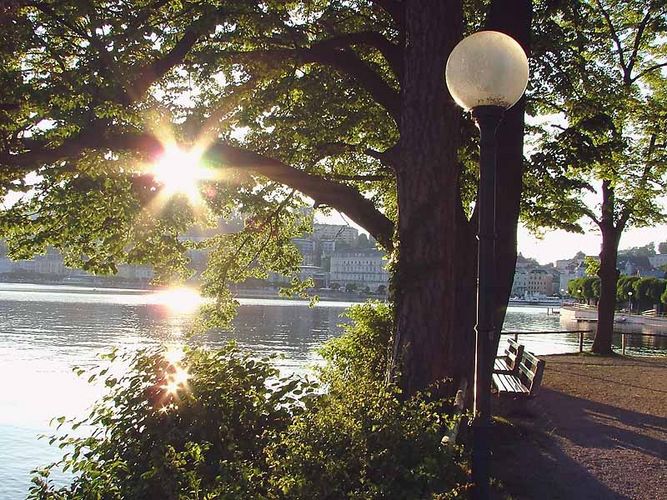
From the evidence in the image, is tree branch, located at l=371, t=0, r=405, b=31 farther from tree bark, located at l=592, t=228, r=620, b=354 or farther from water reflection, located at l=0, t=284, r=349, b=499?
tree bark, located at l=592, t=228, r=620, b=354

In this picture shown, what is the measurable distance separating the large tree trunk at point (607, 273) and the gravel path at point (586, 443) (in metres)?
6.75

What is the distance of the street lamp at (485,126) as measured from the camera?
14.5 feet

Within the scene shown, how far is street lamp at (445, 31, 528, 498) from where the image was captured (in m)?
4.43

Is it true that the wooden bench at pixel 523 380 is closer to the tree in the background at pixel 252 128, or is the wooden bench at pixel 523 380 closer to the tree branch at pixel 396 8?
the tree in the background at pixel 252 128

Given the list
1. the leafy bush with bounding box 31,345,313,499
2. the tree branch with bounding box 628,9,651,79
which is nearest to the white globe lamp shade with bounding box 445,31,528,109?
the leafy bush with bounding box 31,345,313,499

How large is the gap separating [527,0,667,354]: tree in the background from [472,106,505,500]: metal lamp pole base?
5687 millimetres

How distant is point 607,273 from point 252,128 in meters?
14.9

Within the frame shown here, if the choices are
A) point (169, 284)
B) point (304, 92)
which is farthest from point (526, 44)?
point (169, 284)

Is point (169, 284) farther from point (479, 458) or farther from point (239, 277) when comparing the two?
point (479, 458)

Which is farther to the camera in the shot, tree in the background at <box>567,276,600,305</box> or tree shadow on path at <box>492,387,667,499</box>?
tree in the background at <box>567,276,600,305</box>

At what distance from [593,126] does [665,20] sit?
413 inches

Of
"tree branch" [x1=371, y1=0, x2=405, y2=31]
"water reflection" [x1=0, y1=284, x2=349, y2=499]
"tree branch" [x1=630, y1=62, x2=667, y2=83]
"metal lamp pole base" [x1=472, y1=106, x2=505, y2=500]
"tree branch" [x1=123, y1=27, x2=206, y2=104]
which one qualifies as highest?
"tree branch" [x1=630, y1=62, x2=667, y2=83]

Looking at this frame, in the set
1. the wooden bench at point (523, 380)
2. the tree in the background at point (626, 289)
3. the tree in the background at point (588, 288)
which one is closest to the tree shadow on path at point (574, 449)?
the wooden bench at point (523, 380)

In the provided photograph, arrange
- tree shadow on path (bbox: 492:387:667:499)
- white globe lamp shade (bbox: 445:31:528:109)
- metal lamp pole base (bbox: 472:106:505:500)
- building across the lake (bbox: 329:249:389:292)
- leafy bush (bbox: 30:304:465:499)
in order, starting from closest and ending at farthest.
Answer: leafy bush (bbox: 30:304:465:499), metal lamp pole base (bbox: 472:106:505:500), white globe lamp shade (bbox: 445:31:528:109), tree shadow on path (bbox: 492:387:667:499), building across the lake (bbox: 329:249:389:292)
